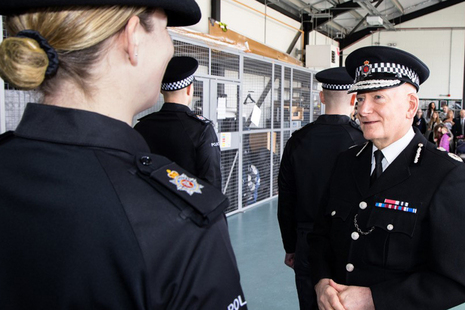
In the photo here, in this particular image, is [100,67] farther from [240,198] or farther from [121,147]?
[240,198]

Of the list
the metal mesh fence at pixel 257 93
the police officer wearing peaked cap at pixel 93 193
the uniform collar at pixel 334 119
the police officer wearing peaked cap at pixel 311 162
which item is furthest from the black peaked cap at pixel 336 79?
the metal mesh fence at pixel 257 93

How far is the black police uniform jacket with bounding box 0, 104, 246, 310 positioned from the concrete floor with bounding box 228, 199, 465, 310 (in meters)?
2.68

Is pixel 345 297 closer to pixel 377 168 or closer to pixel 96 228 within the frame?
pixel 377 168

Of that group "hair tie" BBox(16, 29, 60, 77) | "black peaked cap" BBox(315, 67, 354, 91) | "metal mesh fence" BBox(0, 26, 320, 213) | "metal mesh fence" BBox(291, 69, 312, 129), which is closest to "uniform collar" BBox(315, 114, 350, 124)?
"black peaked cap" BBox(315, 67, 354, 91)

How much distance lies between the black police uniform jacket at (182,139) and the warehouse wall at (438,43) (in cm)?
1319

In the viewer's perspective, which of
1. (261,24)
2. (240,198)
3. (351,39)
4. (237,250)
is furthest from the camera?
(351,39)

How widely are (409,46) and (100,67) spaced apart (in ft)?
52.4

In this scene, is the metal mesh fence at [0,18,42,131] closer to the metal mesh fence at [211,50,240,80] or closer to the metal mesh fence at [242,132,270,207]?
the metal mesh fence at [211,50,240,80]

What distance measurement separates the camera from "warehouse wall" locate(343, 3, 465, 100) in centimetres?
1412

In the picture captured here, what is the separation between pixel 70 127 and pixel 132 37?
7.5 inches

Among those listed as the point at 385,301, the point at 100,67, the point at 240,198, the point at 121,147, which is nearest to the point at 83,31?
the point at 100,67

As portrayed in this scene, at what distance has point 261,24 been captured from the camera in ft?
29.2

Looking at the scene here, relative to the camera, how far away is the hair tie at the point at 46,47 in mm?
660

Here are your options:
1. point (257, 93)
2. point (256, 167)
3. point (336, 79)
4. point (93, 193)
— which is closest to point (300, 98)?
point (257, 93)
